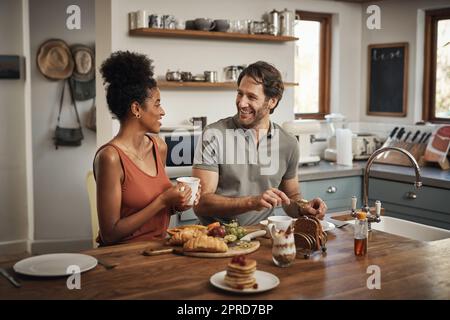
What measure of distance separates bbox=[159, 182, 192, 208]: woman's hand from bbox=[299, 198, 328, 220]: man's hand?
560mm

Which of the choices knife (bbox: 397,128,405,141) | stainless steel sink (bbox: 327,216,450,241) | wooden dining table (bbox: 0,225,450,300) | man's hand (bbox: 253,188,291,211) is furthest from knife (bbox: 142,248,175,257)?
knife (bbox: 397,128,405,141)

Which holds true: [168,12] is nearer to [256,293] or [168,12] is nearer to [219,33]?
[219,33]

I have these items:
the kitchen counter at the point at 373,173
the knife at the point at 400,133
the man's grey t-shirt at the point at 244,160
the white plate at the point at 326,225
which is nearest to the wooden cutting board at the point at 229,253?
the white plate at the point at 326,225

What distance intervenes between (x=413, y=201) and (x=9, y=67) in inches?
132

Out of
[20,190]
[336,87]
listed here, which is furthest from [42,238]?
[336,87]

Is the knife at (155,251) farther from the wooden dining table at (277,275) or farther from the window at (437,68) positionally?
the window at (437,68)

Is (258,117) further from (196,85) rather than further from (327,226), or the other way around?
(196,85)

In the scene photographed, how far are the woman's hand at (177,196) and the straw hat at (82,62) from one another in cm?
316

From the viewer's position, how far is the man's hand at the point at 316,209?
266cm

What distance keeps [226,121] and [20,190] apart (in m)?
3.00

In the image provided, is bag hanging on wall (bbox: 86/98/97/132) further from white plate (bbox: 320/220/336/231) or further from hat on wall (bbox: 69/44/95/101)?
white plate (bbox: 320/220/336/231)

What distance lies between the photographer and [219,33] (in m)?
4.39

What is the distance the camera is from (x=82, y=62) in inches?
214

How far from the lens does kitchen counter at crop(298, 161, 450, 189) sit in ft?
13.5
